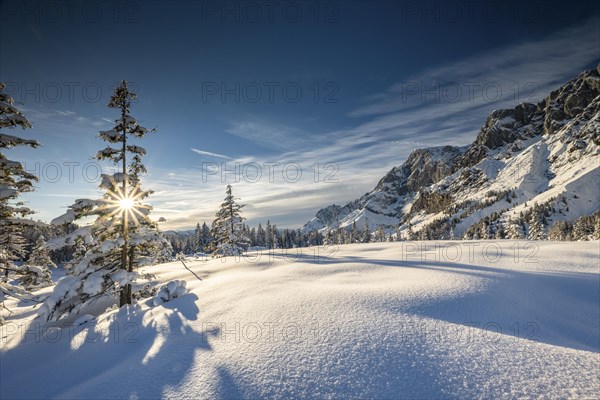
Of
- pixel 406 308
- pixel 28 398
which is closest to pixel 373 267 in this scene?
pixel 406 308

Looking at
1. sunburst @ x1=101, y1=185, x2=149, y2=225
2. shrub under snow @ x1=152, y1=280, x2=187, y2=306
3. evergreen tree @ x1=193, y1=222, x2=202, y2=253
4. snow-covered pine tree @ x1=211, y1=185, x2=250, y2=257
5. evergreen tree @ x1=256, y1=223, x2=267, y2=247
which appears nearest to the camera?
shrub under snow @ x1=152, y1=280, x2=187, y2=306

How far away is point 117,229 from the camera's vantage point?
11.1 metres

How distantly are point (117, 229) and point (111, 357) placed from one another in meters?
6.89

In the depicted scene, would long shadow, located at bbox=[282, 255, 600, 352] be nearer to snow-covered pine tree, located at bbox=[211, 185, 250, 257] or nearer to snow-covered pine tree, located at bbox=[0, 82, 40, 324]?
snow-covered pine tree, located at bbox=[0, 82, 40, 324]

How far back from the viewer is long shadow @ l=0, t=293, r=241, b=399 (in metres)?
4.50

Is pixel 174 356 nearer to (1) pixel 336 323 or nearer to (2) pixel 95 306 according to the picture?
(1) pixel 336 323

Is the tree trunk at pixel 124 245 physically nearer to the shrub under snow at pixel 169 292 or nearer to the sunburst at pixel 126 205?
the sunburst at pixel 126 205

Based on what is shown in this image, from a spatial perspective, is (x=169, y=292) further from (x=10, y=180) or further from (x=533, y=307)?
(x=533, y=307)

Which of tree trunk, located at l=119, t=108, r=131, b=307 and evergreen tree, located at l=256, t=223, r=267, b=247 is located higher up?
tree trunk, located at l=119, t=108, r=131, b=307

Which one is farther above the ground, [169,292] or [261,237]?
[169,292]

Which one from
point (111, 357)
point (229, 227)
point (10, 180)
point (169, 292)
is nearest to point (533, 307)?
point (111, 357)

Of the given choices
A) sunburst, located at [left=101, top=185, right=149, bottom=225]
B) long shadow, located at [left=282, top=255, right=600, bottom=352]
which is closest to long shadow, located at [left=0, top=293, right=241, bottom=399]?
sunburst, located at [left=101, top=185, right=149, bottom=225]

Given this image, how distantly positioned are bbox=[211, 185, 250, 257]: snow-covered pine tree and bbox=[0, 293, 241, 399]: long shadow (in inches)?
954

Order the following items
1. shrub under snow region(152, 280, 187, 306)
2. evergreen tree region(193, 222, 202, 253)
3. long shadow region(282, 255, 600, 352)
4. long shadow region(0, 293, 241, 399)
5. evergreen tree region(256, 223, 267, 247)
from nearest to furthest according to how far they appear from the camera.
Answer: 1. long shadow region(0, 293, 241, 399)
2. long shadow region(282, 255, 600, 352)
3. shrub under snow region(152, 280, 187, 306)
4. evergreen tree region(193, 222, 202, 253)
5. evergreen tree region(256, 223, 267, 247)
